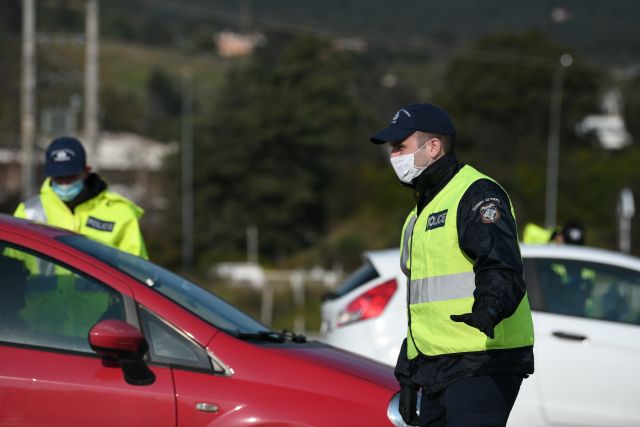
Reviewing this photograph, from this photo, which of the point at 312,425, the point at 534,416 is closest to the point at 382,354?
the point at 534,416

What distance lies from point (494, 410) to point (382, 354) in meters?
3.54

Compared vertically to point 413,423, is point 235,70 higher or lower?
higher

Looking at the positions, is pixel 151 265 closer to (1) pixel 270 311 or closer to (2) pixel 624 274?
(2) pixel 624 274

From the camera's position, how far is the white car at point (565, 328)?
293 inches

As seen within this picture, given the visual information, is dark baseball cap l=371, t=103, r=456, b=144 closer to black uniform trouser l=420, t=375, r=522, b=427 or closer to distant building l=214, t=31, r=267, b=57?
black uniform trouser l=420, t=375, r=522, b=427

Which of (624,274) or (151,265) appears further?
(624,274)

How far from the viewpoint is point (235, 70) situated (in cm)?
6425

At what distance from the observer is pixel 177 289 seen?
5578mm

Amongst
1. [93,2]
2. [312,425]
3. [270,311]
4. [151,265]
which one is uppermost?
[93,2]

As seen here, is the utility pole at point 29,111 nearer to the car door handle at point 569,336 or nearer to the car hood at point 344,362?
the car door handle at point 569,336

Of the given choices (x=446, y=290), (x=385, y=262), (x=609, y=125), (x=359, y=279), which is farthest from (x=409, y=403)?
(x=609, y=125)

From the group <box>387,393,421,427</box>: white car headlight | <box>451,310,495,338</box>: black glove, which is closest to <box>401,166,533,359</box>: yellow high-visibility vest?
<box>451,310,495,338</box>: black glove

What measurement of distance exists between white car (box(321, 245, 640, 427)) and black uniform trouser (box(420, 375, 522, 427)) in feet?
10.1

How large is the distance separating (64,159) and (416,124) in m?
2.98
